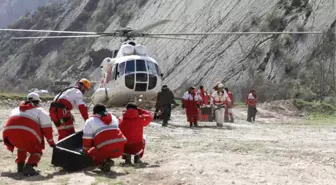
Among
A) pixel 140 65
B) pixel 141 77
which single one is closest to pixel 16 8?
pixel 140 65

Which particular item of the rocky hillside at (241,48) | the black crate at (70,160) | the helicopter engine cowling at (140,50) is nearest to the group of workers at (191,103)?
the helicopter engine cowling at (140,50)

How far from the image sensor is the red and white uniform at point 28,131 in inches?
305

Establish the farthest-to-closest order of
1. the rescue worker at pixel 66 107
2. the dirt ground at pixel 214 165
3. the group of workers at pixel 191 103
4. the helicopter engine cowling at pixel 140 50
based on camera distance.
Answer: the helicopter engine cowling at pixel 140 50 → the group of workers at pixel 191 103 → the rescue worker at pixel 66 107 → the dirt ground at pixel 214 165

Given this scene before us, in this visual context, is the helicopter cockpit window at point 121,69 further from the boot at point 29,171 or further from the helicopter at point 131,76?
the boot at point 29,171

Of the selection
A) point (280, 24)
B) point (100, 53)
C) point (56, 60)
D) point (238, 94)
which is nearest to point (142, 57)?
point (238, 94)

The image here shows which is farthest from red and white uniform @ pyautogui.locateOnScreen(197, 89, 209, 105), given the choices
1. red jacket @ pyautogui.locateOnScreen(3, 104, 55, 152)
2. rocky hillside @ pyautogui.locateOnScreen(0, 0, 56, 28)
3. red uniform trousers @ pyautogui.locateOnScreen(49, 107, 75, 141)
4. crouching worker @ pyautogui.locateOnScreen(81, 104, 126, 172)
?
rocky hillside @ pyautogui.locateOnScreen(0, 0, 56, 28)

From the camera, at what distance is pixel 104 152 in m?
7.75

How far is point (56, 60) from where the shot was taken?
77500 mm

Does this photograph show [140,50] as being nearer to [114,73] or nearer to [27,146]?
[114,73]

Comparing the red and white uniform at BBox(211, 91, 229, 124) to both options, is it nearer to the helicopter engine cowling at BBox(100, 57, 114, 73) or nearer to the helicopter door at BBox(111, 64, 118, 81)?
the helicopter door at BBox(111, 64, 118, 81)

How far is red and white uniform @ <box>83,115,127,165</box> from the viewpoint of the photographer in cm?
774

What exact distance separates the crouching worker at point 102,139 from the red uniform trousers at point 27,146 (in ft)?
2.42

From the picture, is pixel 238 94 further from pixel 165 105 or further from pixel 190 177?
pixel 190 177

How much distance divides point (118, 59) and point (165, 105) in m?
4.60
